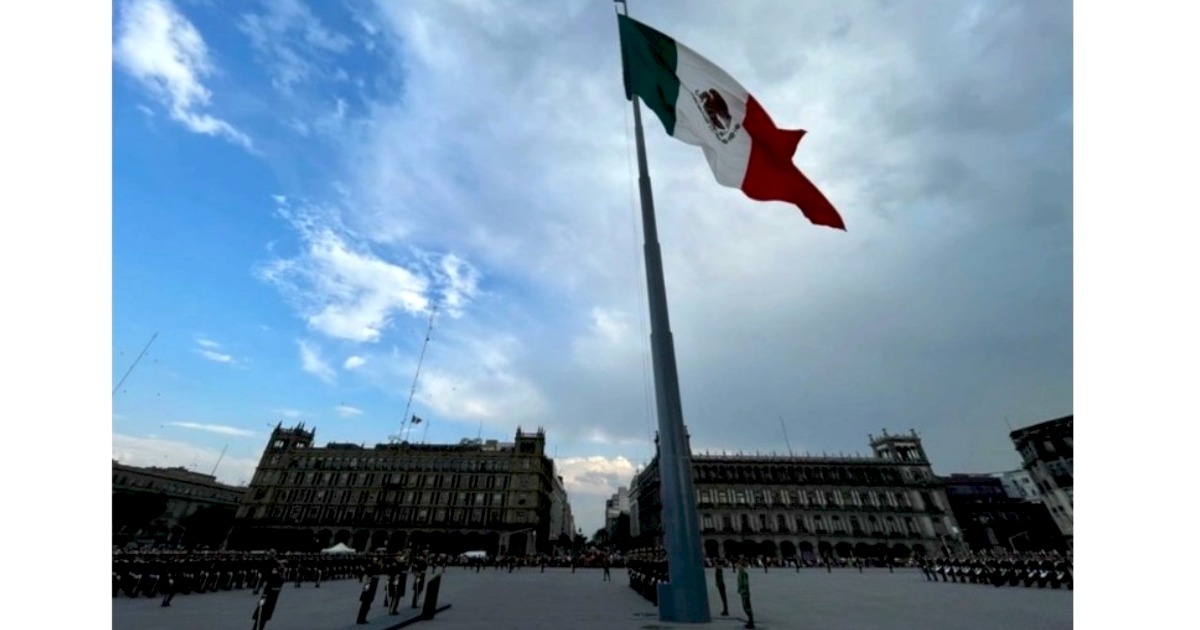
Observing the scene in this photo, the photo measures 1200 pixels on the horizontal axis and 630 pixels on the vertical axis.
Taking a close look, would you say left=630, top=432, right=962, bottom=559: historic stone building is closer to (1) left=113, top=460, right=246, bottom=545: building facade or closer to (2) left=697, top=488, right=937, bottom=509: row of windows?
(2) left=697, top=488, right=937, bottom=509: row of windows

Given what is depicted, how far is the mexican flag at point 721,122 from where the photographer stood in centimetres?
838

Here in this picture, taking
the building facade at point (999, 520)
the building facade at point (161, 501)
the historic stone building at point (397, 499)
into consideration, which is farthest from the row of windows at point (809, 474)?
the building facade at point (161, 501)

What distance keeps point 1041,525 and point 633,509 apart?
63.9 meters

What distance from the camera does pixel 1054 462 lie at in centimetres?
5600

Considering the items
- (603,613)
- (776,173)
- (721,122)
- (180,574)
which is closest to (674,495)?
(776,173)

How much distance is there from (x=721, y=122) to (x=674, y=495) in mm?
6637

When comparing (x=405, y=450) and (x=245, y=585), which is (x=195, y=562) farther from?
(x=405, y=450)

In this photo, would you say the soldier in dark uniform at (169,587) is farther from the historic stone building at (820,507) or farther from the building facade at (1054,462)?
the building facade at (1054,462)

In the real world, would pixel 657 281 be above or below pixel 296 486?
below

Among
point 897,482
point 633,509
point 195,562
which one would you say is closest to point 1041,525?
point 897,482

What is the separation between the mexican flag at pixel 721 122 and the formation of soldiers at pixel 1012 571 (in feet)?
65.5

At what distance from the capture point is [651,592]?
638 inches

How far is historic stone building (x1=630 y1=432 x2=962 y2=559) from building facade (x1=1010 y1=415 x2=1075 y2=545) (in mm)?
11257

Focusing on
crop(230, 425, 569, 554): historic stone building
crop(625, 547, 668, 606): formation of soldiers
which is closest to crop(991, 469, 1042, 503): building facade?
crop(230, 425, 569, 554): historic stone building
